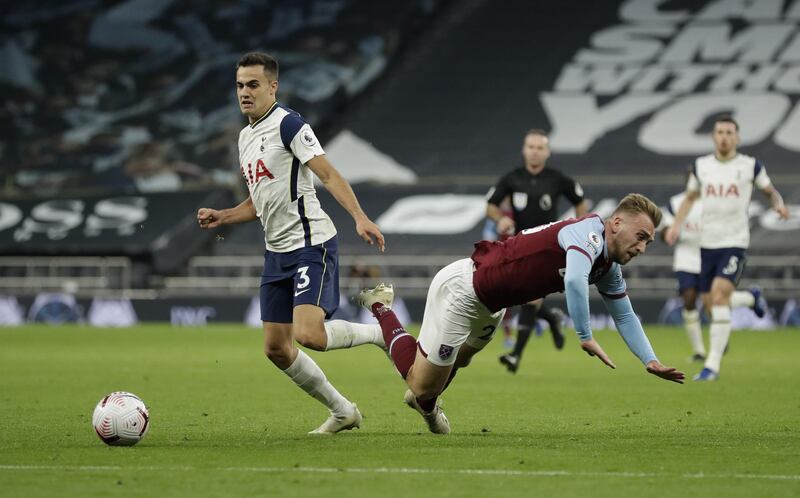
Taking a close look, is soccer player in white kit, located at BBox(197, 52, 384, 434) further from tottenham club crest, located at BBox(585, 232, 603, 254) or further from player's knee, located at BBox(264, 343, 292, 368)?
tottenham club crest, located at BBox(585, 232, 603, 254)

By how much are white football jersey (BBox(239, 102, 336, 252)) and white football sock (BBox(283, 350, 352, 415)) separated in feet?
2.34

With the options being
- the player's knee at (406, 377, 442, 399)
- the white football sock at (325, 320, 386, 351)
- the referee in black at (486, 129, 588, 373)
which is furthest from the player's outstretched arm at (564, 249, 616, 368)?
the referee in black at (486, 129, 588, 373)

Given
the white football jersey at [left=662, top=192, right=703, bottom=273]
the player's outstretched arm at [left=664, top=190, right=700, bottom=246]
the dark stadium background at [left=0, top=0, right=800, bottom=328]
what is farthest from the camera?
the dark stadium background at [left=0, top=0, right=800, bottom=328]

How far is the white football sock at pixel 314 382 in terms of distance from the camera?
28.1 ft

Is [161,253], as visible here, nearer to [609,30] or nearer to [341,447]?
[609,30]

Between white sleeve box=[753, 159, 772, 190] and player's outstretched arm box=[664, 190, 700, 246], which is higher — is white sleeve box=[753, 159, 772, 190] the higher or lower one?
the higher one

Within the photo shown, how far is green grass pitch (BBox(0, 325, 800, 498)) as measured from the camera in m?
6.35

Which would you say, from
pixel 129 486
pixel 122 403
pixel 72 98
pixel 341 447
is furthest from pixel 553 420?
pixel 72 98

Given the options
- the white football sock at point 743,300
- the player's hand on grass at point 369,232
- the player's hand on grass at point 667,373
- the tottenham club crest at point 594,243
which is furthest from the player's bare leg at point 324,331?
the white football sock at point 743,300

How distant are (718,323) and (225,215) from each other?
21.5 ft

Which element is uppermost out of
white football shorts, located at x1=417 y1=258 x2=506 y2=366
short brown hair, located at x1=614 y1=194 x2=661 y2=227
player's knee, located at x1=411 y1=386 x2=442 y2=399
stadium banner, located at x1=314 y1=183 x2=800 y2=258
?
short brown hair, located at x1=614 y1=194 x2=661 y2=227

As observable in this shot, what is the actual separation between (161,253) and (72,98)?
8869 millimetres

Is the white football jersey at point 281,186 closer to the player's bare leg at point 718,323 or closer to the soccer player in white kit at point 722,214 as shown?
the soccer player in white kit at point 722,214

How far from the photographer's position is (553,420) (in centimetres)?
970
